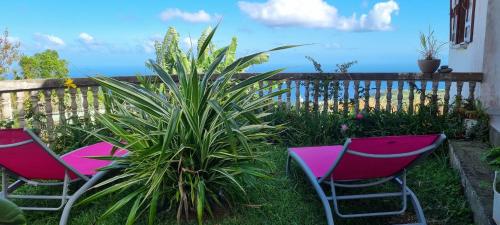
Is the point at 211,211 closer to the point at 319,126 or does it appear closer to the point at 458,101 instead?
the point at 319,126

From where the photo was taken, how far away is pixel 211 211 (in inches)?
110

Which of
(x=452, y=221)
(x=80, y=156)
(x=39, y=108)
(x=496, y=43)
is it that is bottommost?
(x=452, y=221)

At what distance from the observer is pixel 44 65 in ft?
48.6

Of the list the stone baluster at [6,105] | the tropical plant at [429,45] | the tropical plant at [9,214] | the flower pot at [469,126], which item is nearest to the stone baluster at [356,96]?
the tropical plant at [429,45]

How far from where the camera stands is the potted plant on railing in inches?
201

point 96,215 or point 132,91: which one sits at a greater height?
point 132,91

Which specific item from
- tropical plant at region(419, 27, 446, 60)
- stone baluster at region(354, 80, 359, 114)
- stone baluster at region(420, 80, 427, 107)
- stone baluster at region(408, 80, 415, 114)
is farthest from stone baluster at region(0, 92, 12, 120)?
tropical plant at region(419, 27, 446, 60)

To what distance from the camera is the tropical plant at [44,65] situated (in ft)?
46.5

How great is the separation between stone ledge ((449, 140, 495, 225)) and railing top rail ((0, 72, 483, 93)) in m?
1.10

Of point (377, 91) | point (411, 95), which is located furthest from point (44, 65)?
point (411, 95)

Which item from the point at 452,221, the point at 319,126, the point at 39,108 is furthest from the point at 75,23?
the point at 452,221

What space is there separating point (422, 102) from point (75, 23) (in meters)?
23.6

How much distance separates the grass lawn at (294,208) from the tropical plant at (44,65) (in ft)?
40.4

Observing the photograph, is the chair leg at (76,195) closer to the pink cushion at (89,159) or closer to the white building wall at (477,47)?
the pink cushion at (89,159)
